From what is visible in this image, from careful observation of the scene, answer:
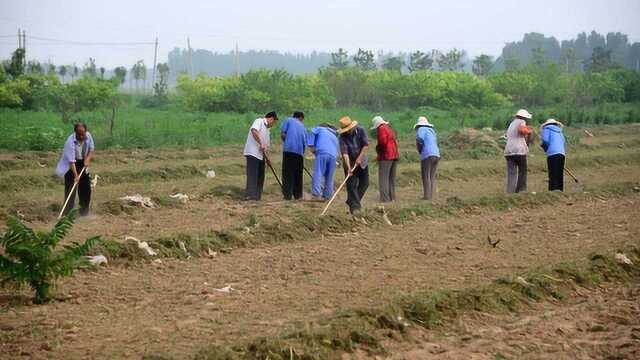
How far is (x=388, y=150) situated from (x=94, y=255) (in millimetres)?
5986

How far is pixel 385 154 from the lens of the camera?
14.1m

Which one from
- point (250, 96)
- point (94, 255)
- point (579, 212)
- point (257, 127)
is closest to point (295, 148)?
point (257, 127)

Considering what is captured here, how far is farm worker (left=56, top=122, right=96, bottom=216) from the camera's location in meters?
12.1

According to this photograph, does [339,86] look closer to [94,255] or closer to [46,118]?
[46,118]

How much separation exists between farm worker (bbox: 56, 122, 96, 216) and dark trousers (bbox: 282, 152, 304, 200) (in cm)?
329

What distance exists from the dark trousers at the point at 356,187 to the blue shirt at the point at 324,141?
2.90 feet

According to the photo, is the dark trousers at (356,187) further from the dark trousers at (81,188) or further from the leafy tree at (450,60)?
the leafy tree at (450,60)

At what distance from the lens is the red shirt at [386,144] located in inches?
552

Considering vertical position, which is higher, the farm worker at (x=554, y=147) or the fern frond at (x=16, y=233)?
the farm worker at (x=554, y=147)

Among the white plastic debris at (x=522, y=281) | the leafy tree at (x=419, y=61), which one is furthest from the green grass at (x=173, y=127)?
the leafy tree at (x=419, y=61)

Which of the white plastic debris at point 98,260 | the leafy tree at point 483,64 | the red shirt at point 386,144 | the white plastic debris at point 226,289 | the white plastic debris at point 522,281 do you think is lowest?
the white plastic debris at point 226,289

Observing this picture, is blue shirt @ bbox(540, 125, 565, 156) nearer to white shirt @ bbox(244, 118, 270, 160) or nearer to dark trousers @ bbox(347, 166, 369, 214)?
dark trousers @ bbox(347, 166, 369, 214)

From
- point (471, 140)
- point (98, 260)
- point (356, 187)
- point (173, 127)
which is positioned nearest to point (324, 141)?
point (356, 187)

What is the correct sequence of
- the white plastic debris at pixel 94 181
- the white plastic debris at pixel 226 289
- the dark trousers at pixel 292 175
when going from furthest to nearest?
the white plastic debris at pixel 94 181 → the dark trousers at pixel 292 175 → the white plastic debris at pixel 226 289
